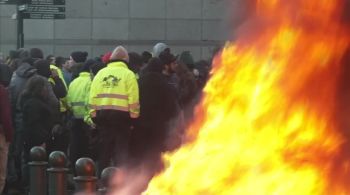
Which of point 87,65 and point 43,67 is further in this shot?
point 87,65

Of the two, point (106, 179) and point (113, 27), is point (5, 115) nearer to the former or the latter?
point (106, 179)

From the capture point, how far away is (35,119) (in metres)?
11.4

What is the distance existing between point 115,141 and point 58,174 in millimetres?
2124

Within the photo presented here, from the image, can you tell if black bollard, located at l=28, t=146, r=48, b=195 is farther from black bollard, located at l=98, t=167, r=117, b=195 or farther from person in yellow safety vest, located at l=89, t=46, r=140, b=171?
black bollard, located at l=98, t=167, r=117, b=195

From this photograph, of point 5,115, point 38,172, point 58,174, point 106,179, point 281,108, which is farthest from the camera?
point 5,115

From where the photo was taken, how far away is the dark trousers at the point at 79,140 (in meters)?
12.0

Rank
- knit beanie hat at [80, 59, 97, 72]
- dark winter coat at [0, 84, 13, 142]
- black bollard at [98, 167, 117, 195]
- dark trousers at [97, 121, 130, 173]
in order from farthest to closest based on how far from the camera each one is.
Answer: knit beanie hat at [80, 59, 97, 72] < dark winter coat at [0, 84, 13, 142] < dark trousers at [97, 121, 130, 173] < black bollard at [98, 167, 117, 195]

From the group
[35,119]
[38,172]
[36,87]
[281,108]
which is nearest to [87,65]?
[36,87]

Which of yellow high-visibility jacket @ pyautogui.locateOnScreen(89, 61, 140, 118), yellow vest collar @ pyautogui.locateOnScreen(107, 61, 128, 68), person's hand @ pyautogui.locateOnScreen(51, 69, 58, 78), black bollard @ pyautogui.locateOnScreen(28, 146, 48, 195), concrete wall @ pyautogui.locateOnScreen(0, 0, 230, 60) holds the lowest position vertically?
black bollard @ pyautogui.locateOnScreen(28, 146, 48, 195)

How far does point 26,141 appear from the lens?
11594 mm

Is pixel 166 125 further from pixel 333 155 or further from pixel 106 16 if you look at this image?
pixel 106 16

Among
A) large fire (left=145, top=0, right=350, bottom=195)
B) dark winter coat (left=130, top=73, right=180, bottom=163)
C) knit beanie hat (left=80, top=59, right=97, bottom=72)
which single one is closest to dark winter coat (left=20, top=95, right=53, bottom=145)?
knit beanie hat (left=80, top=59, right=97, bottom=72)

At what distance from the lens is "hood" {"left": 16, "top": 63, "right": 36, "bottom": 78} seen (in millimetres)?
11859

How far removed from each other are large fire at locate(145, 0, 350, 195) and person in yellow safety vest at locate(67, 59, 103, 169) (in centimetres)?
596
